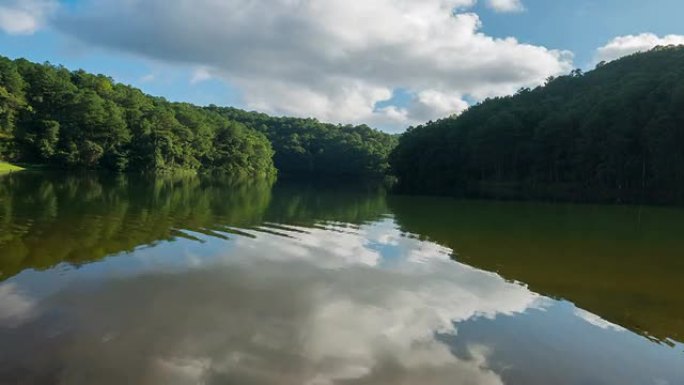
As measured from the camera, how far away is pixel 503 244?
65.6ft

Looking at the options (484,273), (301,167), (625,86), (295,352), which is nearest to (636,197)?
(625,86)

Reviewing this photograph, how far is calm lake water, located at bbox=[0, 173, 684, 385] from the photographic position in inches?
283

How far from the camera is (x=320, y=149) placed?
579ft

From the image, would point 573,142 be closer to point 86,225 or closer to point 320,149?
point 86,225

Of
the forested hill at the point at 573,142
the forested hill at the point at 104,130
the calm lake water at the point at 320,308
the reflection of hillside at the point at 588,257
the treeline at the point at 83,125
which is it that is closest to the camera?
the calm lake water at the point at 320,308

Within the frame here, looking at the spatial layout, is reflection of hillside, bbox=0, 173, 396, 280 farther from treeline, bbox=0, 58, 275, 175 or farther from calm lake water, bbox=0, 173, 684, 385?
treeline, bbox=0, 58, 275, 175

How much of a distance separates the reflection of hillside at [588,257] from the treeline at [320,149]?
12875 cm

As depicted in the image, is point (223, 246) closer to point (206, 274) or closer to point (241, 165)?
point (206, 274)

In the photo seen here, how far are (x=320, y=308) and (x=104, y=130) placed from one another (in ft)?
285

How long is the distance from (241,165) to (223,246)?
122 metres

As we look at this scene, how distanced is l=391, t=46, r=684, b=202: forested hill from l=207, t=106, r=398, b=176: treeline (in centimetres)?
4821

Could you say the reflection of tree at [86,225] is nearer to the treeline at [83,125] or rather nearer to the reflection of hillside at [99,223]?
the reflection of hillside at [99,223]

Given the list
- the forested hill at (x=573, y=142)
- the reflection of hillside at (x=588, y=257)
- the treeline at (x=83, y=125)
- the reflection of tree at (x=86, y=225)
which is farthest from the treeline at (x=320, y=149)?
the reflection of tree at (x=86, y=225)

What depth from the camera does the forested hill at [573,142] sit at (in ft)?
198
